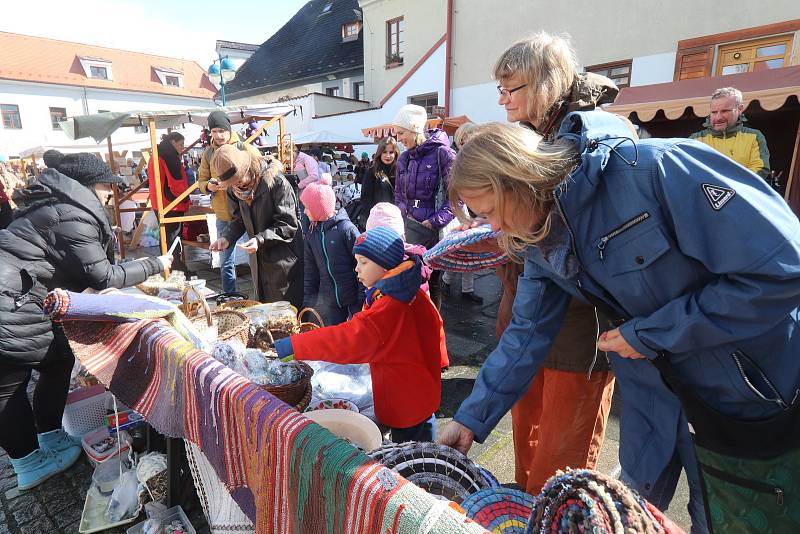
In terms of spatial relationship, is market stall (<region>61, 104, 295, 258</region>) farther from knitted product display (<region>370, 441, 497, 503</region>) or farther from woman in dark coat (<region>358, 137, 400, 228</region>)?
knitted product display (<region>370, 441, 497, 503</region>)

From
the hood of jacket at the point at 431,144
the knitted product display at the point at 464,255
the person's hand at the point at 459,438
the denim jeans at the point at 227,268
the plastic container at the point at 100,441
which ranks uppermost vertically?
the hood of jacket at the point at 431,144

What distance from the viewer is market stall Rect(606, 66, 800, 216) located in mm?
5012

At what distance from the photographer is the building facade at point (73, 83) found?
2975 cm

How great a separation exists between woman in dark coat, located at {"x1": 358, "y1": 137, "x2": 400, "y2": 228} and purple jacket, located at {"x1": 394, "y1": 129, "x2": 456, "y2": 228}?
82 cm

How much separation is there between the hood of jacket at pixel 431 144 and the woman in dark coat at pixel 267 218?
1308 millimetres

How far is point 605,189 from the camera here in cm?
112

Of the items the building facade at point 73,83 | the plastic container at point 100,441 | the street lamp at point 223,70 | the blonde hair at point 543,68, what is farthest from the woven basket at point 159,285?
the building facade at point 73,83

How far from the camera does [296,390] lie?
1.98 metres

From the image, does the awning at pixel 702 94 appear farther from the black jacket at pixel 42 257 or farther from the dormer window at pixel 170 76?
the dormer window at pixel 170 76

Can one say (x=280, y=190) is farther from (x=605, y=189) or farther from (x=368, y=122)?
(x=368, y=122)

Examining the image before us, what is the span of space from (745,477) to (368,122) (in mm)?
16696

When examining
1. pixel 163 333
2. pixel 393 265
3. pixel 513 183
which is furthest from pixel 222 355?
pixel 513 183

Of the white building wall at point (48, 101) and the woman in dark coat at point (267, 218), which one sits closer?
the woman in dark coat at point (267, 218)

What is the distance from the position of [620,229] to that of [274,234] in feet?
9.20
